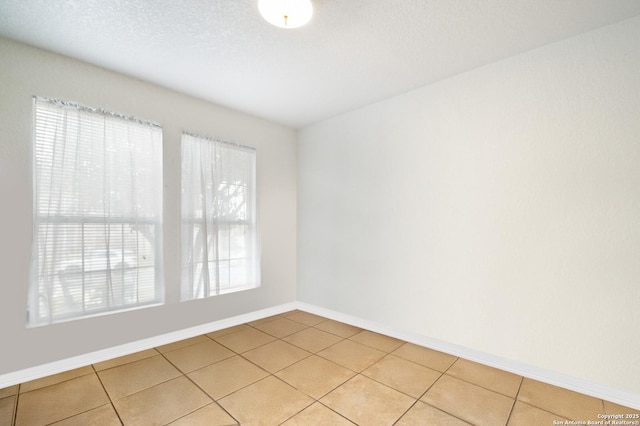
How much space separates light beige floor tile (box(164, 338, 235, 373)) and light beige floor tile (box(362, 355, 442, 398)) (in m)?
1.34

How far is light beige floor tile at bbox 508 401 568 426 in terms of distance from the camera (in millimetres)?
1720

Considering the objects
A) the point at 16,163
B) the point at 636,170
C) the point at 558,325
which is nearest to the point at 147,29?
the point at 16,163

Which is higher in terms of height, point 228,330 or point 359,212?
point 359,212

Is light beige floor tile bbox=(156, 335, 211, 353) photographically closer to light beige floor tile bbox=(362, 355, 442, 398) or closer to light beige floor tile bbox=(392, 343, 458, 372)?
light beige floor tile bbox=(362, 355, 442, 398)

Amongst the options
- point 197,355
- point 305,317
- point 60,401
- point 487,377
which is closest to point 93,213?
point 60,401

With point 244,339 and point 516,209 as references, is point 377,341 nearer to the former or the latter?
point 244,339

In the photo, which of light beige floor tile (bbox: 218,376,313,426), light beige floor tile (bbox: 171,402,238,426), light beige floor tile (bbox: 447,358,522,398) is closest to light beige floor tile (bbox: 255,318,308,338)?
light beige floor tile (bbox: 218,376,313,426)

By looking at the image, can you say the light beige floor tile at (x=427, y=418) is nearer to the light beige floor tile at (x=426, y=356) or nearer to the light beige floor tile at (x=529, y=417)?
the light beige floor tile at (x=529, y=417)

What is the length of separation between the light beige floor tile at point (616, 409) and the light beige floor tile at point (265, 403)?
195cm

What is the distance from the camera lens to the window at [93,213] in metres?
2.24

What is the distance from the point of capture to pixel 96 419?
1.73 metres

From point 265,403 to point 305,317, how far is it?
1809 millimetres

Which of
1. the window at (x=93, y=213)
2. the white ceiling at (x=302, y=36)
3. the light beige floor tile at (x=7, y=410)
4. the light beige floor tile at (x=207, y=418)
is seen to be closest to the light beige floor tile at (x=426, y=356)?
the light beige floor tile at (x=207, y=418)

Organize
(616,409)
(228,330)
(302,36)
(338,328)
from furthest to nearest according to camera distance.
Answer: (338,328) < (228,330) < (302,36) < (616,409)
